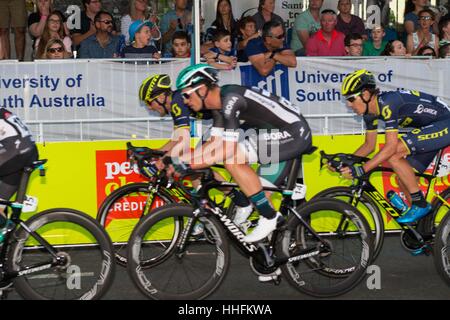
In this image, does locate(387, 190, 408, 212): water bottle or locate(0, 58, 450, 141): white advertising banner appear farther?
locate(0, 58, 450, 141): white advertising banner

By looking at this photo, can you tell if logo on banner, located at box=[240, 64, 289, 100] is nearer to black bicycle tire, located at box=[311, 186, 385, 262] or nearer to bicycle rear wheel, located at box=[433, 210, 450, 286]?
black bicycle tire, located at box=[311, 186, 385, 262]

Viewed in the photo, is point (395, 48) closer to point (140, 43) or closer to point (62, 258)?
point (140, 43)

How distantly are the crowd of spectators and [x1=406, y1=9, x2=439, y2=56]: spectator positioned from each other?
2 cm

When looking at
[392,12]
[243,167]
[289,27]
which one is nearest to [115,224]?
[243,167]

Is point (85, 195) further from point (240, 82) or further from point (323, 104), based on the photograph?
point (323, 104)

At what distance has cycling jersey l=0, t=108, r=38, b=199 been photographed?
703 cm

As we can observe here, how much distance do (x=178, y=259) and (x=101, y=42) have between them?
20.3 ft

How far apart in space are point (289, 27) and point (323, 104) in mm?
2632

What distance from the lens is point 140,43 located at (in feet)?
40.4

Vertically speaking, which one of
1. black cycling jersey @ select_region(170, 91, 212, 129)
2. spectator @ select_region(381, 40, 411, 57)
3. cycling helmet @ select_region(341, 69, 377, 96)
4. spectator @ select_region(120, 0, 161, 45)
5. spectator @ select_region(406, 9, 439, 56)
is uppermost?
spectator @ select_region(120, 0, 161, 45)

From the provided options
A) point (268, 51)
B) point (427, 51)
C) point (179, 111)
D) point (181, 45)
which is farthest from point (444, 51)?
point (179, 111)

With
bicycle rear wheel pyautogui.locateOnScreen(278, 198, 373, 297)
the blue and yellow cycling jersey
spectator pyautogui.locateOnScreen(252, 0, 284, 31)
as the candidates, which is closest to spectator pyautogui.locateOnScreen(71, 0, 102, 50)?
spectator pyautogui.locateOnScreen(252, 0, 284, 31)

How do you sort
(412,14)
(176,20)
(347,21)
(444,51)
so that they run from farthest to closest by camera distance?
1. (412,14)
2. (347,21)
3. (176,20)
4. (444,51)
